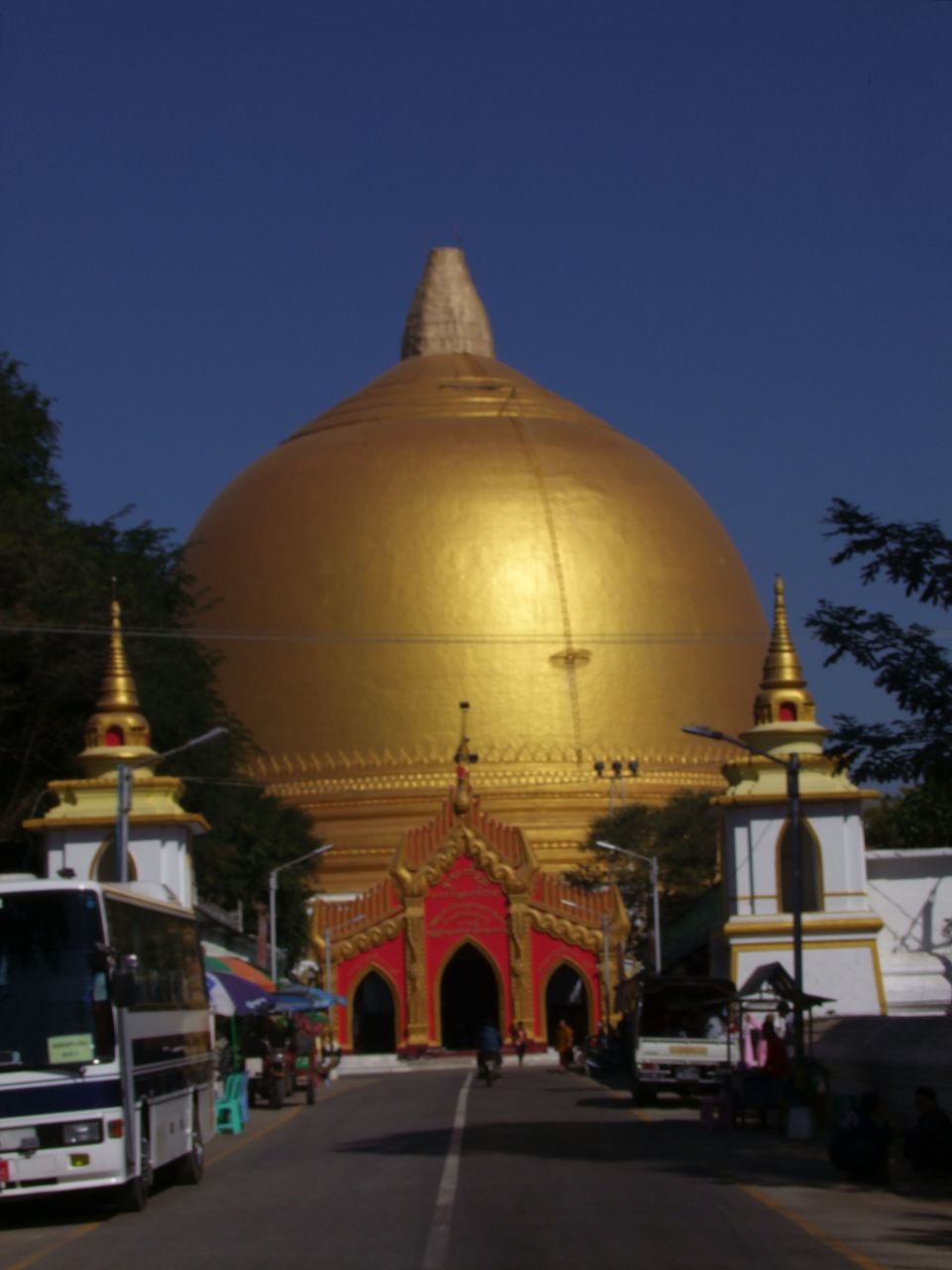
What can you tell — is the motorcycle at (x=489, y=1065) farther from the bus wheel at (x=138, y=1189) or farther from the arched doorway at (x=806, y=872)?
the bus wheel at (x=138, y=1189)

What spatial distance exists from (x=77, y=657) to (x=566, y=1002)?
20955 mm

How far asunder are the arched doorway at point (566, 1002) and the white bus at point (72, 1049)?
1462 inches

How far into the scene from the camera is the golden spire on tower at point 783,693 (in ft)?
134

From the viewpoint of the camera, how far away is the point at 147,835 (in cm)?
3772

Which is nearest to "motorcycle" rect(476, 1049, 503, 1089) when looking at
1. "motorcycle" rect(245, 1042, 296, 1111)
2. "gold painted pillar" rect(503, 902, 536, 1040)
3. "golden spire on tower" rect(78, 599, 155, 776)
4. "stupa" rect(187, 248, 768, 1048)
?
"motorcycle" rect(245, 1042, 296, 1111)

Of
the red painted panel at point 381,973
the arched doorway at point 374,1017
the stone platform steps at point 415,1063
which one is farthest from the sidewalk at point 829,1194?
the arched doorway at point 374,1017

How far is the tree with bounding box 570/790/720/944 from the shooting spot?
52.0 metres

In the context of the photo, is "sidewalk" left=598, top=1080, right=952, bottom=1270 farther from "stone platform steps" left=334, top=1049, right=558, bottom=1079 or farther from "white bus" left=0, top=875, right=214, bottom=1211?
"stone platform steps" left=334, top=1049, right=558, bottom=1079

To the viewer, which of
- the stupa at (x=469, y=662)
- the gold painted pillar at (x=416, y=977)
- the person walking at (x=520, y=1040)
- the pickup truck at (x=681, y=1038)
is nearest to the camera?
the pickup truck at (x=681, y=1038)

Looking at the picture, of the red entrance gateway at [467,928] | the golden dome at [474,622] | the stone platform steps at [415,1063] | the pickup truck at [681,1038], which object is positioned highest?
the golden dome at [474,622]

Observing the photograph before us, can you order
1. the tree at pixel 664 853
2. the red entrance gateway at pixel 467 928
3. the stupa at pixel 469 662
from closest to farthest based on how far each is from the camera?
the red entrance gateway at pixel 467 928 < the tree at pixel 664 853 < the stupa at pixel 469 662

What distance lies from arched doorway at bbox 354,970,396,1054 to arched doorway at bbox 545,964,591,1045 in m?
3.57

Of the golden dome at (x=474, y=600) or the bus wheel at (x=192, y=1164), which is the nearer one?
the bus wheel at (x=192, y=1164)

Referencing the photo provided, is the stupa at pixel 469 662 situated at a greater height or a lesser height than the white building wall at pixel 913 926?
greater
